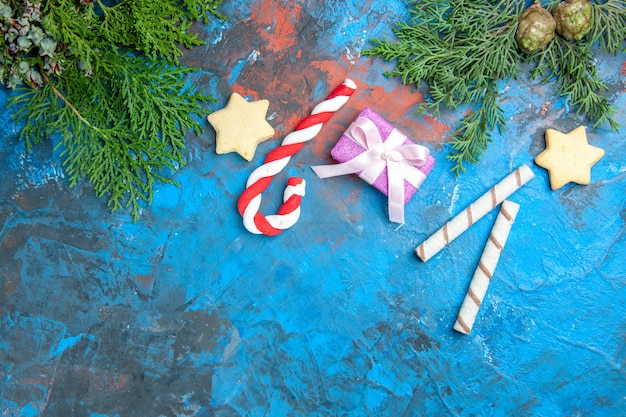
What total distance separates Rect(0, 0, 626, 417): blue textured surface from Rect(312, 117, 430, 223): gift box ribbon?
0.11m

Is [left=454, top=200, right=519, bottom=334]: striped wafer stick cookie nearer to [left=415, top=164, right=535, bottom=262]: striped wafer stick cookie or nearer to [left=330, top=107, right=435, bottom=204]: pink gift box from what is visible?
[left=415, top=164, right=535, bottom=262]: striped wafer stick cookie

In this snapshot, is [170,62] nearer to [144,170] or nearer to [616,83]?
[144,170]

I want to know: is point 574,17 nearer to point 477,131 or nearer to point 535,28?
point 535,28

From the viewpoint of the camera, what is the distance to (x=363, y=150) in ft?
7.40

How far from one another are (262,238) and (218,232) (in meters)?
0.19

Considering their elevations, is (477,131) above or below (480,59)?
below

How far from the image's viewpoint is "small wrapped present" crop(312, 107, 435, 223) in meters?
2.22

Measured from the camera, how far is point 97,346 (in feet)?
7.70

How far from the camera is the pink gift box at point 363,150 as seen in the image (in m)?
2.26

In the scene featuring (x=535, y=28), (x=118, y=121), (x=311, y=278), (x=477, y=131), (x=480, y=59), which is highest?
(x=535, y=28)

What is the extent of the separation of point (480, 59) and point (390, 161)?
0.56 meters

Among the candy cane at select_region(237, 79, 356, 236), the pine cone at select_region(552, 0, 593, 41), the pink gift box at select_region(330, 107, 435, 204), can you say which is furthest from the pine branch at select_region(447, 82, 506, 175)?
the candy cane at select_region(237, 79, 356, 236)

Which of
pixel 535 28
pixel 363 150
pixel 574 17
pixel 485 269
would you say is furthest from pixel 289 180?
pixel 574 17

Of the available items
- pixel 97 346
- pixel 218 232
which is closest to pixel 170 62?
pixel 218 232
